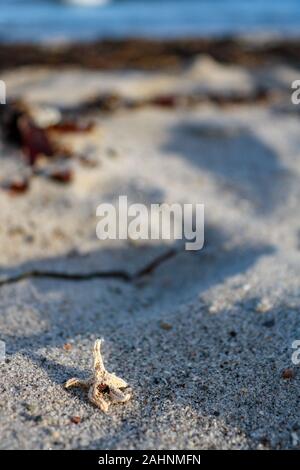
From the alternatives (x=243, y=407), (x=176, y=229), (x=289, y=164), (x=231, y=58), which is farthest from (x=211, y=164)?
(x=231, y=58)

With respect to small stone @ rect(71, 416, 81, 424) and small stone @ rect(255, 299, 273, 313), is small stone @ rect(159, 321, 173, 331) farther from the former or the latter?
small stone @ rect(71, 416, 81, 424)

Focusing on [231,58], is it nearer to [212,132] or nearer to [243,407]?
[212,132]

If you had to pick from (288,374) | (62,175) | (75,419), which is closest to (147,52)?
(62,175)

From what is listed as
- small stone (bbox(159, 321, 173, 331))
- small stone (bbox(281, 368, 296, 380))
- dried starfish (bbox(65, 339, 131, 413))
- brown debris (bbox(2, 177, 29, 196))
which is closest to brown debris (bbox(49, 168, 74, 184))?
brown debris (bbox(2, 177, 29, 196))

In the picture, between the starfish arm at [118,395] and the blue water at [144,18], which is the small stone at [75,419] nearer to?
the starfish arm at [118,395]

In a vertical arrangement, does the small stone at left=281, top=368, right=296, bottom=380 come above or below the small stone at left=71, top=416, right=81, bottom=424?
above
